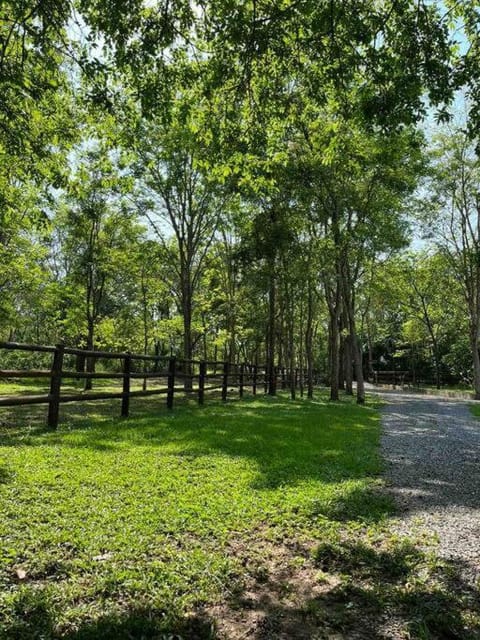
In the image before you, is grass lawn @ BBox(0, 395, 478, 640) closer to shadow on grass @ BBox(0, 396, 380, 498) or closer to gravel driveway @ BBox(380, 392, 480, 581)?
shadow on grass @ BBox(0, 396, 380, 498)

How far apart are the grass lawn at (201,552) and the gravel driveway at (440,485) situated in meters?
0.23

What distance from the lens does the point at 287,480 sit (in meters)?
4.29

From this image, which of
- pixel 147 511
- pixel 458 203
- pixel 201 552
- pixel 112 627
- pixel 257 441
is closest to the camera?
pixel 112 627

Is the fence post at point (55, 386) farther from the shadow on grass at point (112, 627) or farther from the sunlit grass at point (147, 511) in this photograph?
the shadow on grass at point (112, 627)

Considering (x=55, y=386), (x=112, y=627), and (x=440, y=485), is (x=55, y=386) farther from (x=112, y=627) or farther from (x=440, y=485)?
(x=440, y=485)

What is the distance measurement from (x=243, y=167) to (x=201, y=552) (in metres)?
4.49

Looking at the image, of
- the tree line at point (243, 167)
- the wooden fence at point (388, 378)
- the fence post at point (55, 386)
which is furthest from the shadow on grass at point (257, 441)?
the wooden fence at point (388, 378)

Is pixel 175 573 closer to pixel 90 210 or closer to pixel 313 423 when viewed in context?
pixel 313 423

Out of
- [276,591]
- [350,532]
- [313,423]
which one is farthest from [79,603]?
[313,423]

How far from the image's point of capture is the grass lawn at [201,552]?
6.73 feet

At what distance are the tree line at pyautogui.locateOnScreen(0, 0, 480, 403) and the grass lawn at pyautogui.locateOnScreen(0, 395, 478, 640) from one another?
369 centimetres

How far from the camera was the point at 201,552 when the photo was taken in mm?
2664

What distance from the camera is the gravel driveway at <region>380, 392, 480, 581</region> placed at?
3.06 m

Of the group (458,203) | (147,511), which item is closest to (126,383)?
(147,511)
